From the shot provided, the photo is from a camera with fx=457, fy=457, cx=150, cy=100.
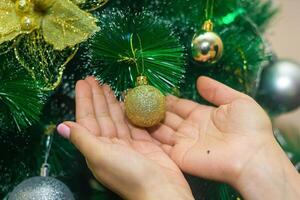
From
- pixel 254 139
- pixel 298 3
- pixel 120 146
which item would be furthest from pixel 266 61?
pixel 298 3

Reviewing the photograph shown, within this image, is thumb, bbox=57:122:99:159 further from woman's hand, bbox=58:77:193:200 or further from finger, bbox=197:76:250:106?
finger, bbox=197:76:250:106

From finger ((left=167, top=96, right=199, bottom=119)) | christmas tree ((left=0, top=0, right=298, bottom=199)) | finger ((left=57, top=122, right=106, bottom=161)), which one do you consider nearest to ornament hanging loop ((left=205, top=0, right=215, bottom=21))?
christmas tree ((left=0, top=0, right=298, bottom=199))

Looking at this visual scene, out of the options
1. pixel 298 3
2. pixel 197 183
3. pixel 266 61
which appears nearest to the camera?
pixel 197 183

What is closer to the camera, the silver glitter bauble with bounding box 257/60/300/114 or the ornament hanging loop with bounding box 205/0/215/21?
the ornament hanging loop with bounding box 205/0/215/21

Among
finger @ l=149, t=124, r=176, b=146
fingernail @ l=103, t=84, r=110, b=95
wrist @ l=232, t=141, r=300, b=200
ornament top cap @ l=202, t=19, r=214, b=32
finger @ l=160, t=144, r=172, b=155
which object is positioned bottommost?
wrist @ l=232, t=141, r=300, b=200

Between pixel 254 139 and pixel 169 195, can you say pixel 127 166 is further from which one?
pixel 254 139

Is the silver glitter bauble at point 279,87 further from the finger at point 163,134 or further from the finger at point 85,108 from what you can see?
the finger at point 85,108

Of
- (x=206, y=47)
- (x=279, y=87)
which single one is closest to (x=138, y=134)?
(x=206, y=47)

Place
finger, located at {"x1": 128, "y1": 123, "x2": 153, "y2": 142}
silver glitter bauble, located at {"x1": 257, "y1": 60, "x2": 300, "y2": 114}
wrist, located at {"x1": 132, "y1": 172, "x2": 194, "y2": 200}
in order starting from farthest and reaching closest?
silver glitter bauble, located at {"x1": 257, "y1": 60, "x2": 300, "y2": 114}, finger, located at {"x1": 128, "y1": 123, "x2": 153, "y2": 142}, wrist, located at {"x1": 132, "y1": 172, "x2": 194, "y2": 200}
